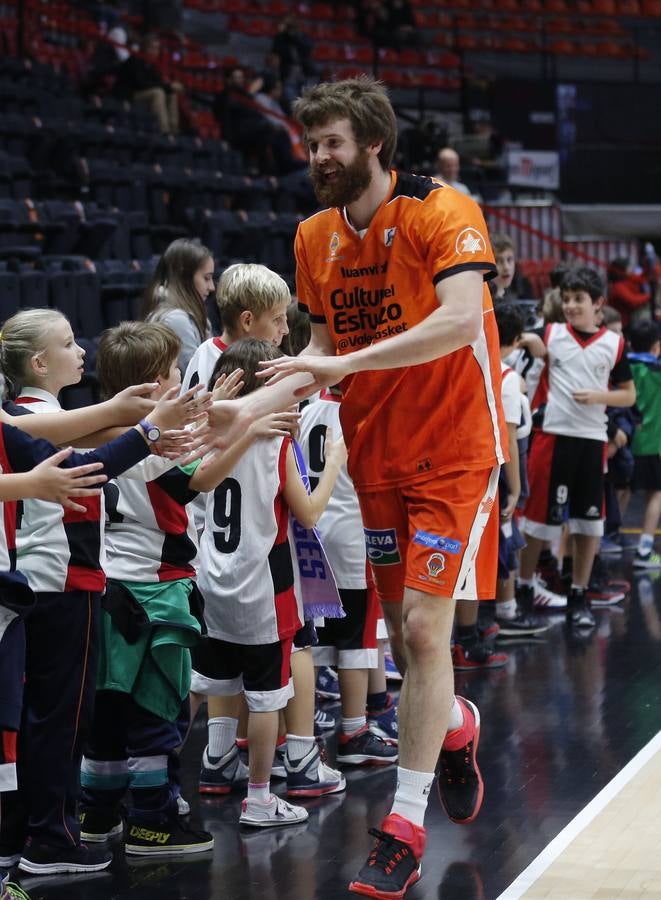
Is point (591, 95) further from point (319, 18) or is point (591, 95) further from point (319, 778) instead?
point (319, 778)

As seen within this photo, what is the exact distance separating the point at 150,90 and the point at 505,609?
9421mm

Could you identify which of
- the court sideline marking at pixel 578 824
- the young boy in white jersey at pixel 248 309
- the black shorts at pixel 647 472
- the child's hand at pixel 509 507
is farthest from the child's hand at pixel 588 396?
the young boy in white jersey at pixel 248 309

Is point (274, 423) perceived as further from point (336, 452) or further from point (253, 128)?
point (253, 128)

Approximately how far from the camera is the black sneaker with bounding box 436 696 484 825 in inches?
137

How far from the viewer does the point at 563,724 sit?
183 inches

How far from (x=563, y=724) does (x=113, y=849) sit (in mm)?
1781

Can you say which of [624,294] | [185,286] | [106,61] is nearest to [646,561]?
[185,286]

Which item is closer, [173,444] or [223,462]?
[173,444]

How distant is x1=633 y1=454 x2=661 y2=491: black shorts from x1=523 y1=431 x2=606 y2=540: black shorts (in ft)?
4.73

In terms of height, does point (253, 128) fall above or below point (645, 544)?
above

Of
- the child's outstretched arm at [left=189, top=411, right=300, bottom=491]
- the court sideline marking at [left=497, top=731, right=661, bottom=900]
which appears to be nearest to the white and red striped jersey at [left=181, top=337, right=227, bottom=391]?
the child's outstretched arm at [left=189, top=411, right=300, bottom=491]

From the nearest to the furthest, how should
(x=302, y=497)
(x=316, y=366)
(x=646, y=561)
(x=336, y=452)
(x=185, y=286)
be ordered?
1. (x=316, y=366)
2. (x=302, y=497)
3. (x=336, y=452)
4. (x=185, y=286)
5. (x=646, y=561)

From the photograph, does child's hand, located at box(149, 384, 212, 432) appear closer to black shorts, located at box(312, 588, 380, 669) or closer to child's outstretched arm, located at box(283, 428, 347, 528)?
child's outstretched arm, located at box(283, 428, 347, 528)

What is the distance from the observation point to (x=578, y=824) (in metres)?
3.59
